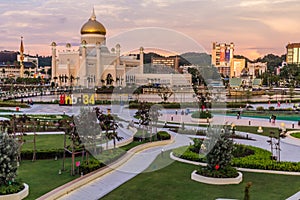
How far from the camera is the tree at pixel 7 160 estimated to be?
37.2ft

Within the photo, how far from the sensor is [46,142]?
67.6 feet

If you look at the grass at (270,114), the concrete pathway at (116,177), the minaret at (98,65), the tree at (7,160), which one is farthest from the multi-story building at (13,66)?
the tree at (7,160)

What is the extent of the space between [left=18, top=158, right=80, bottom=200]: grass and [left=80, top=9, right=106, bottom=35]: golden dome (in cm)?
5721

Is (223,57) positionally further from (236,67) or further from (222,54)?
(236,67)

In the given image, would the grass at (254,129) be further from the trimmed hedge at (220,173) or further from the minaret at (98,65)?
the minaret at (98,65)

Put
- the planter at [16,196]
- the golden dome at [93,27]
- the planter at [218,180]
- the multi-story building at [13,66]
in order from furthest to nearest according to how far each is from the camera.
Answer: the multi-story building at [13,66] < the golden dome at [93,27] < the planter at [218,180] < the planter at [16,196]

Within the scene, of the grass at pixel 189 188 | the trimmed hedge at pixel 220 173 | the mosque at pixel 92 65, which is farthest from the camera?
the mosque at pixel 92 65

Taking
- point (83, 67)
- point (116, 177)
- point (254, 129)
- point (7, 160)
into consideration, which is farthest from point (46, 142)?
point (83, 67)

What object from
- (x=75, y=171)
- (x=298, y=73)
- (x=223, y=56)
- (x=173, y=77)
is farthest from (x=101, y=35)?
(x=223, y=56)

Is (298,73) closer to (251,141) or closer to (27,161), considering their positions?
(251,141)

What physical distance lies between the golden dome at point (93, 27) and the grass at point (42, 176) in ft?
188

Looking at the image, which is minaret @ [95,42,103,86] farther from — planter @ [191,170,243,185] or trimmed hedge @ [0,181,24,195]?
trimmed hedge @ [0,181,24,195]

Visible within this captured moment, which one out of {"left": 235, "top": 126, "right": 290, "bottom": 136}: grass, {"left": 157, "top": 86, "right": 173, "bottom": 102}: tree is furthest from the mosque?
{"left": 235, "top": 126, "right": 290, "bottom": 136}: grass

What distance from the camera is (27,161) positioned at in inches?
638
